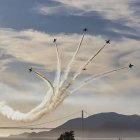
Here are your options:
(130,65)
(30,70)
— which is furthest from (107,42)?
(30,70)

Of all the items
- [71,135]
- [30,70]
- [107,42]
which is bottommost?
[71,135]

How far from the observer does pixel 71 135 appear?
186m

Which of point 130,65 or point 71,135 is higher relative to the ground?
point 130,65

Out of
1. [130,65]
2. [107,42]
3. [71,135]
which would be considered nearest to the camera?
[130,65]

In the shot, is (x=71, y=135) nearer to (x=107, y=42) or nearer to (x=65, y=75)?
(x=65, y=75)

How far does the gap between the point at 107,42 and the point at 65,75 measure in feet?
68.8

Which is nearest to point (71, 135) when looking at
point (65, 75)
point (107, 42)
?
point (65, 75)

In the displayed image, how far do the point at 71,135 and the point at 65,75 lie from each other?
39.7 m

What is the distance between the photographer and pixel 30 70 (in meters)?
134

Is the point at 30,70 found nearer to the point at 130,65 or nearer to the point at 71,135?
the point at 130,65

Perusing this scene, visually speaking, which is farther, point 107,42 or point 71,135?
point 71,135

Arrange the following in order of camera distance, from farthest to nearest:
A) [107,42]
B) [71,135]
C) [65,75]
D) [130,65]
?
1. [71,135]
2. [65,75]
3. [107,42]
4. [130,65]

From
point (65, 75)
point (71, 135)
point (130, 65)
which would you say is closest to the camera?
point (130, 65)

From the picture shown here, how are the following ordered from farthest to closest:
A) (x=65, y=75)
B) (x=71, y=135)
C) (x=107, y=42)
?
(x=71, y=135) < (x=65, y=75) < (x=107, y=42)
